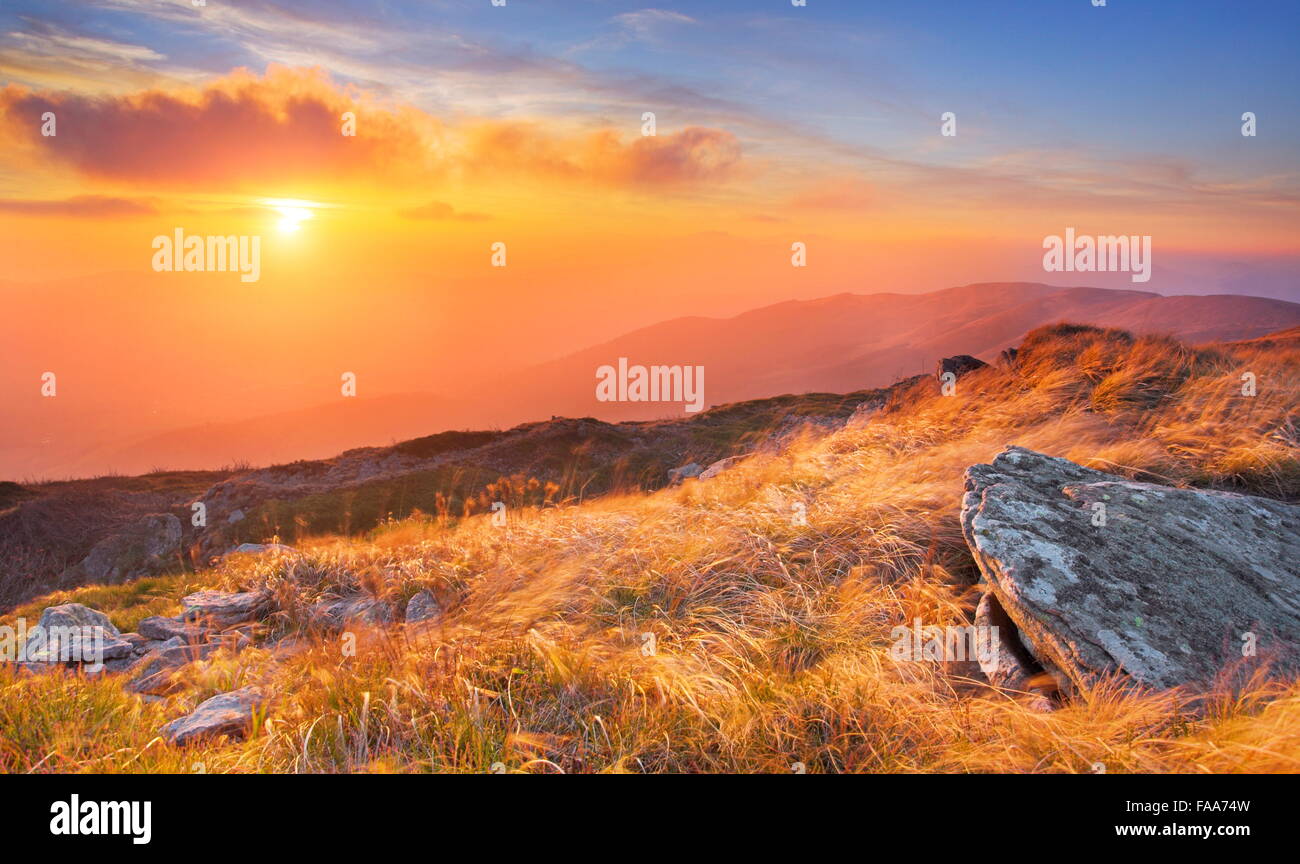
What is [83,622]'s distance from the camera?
8.05m

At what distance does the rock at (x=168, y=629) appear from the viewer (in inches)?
303

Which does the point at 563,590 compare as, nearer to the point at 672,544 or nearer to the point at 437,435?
the point at 672,544

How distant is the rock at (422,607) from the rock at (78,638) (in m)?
3.29

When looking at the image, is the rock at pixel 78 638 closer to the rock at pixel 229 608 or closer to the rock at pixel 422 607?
the rock at pixel 229 608

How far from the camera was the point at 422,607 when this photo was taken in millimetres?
6902

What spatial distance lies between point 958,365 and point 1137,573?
1194 cm

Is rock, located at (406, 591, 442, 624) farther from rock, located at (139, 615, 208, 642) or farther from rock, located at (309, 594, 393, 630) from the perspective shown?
rock, located at (139, 615, 208, 642)

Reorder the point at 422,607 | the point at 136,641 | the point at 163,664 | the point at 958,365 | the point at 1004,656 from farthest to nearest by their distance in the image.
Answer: the point at 958,365 → the point at 136,641 → the point at 422,607 → the point at 163,664 → the point at 1004,656

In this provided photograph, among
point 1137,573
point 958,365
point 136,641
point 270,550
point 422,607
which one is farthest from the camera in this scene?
point 958,365

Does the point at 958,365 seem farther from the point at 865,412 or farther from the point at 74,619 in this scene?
the point at 74,619

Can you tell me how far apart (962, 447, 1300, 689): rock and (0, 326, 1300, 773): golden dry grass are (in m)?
0.38

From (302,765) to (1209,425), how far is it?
954cm

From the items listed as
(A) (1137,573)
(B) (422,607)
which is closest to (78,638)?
(B) (422,607)

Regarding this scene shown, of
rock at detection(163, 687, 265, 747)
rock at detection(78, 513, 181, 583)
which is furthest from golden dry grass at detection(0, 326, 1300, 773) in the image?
rock at detection(78, 513, 181, 583)
